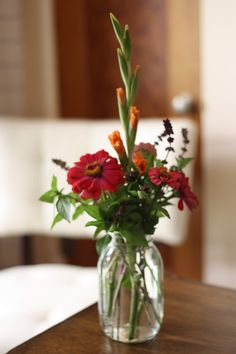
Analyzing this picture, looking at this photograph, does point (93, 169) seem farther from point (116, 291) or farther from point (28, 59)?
point (28, 59)

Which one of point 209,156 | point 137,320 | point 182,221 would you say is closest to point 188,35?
point 209,156

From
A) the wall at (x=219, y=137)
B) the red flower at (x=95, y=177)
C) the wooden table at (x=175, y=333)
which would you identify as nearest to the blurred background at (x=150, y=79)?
the wall at (x=219, y=137)

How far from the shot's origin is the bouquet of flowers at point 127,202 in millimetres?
925

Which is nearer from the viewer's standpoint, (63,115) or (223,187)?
(223,187)

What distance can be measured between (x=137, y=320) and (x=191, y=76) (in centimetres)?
123

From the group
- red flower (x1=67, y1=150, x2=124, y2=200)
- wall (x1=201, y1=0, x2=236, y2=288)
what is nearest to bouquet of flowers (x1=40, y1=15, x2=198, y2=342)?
red flower (x1=67, y1=150, x2=124, y2=200)

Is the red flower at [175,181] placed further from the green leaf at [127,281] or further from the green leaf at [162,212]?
the green leaf at [127,281]

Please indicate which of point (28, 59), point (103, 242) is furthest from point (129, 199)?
point (28, 59)

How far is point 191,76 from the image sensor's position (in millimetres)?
2033

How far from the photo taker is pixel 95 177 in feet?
2.99

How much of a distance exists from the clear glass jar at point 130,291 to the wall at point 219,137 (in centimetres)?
107

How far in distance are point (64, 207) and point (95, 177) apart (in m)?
0.12

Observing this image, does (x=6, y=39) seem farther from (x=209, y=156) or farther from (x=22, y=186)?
(x=209, y=156)

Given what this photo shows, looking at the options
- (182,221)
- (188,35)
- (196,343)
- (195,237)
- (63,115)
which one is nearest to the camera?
(196,343)
